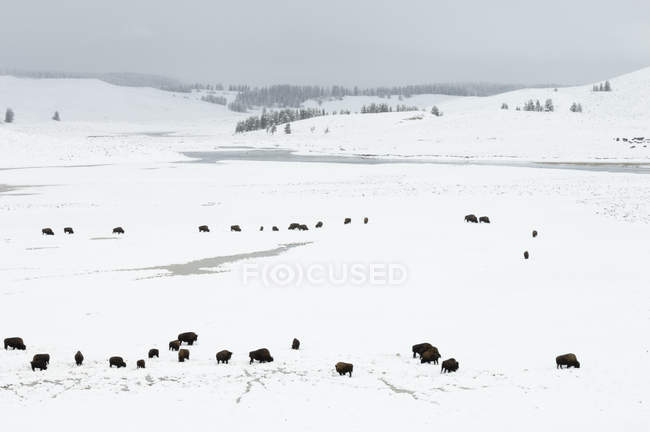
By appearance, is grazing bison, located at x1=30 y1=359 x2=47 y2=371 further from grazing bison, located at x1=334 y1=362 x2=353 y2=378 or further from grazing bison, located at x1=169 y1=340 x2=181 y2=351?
grazing bison, located at x1=334 y1=362 x2=353 y2=378

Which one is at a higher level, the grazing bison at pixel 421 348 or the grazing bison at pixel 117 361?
the grazing bison at pixel 421 348

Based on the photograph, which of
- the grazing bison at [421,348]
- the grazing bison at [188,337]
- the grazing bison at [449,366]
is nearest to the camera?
the grazing bison at [449,366]

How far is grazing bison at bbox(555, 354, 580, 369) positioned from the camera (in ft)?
35.7

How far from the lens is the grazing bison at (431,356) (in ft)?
36.7

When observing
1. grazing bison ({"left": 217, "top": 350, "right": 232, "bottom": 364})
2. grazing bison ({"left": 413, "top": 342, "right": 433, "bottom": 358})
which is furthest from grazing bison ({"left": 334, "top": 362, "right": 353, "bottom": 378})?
grazing bison ({"left": 217, "top": 350, "right": 232, "bottom": 364})

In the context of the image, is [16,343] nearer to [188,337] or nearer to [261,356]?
[188,337]

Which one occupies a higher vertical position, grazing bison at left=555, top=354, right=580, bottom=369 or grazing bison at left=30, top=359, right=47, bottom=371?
grazing bison at left=555, top=354, right=580, bottom=369

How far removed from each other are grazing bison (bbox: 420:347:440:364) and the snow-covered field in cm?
35

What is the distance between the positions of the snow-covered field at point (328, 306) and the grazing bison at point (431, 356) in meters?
0.35

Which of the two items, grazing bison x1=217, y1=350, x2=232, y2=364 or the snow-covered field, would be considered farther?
grazing bison x1=217, y1=350, x2=232, y2=364

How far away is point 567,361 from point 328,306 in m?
5.55

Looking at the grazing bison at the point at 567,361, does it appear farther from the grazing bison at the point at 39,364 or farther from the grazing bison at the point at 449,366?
the grazing bison at the point at 39,364

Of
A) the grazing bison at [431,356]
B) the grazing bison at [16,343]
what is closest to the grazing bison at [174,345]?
the grazing bison at [16,343]

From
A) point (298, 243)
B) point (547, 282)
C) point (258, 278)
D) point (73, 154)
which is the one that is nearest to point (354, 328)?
point (258, 278)
